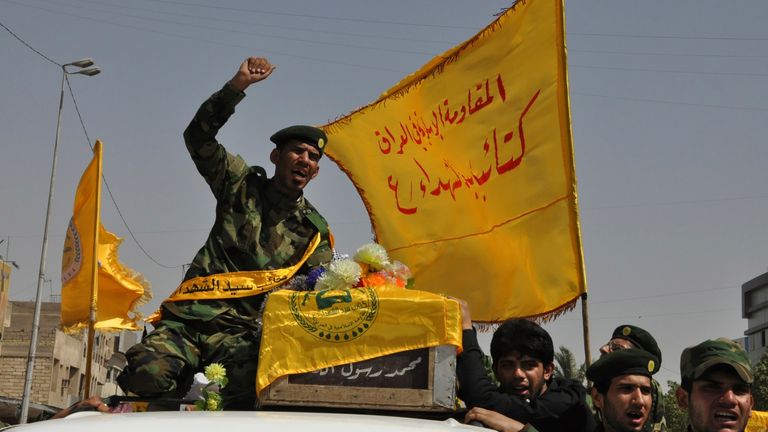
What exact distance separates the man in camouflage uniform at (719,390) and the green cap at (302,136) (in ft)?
7.04

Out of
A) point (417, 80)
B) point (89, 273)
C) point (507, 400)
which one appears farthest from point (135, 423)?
point (89, 273)

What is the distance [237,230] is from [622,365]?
1.91 meters

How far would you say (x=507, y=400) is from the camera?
428cm

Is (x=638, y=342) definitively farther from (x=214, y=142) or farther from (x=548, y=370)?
(x=214, y=142)

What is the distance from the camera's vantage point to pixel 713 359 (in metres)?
3.77

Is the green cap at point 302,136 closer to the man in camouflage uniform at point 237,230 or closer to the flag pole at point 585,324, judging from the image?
the man in camouflage uniform at point 237,230

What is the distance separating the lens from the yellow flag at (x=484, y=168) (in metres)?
8.22

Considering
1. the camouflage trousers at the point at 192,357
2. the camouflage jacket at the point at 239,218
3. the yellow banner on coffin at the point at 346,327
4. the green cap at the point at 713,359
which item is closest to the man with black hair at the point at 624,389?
the green cap at the point at 713,359

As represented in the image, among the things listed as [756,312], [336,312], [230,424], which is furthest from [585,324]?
[756,312]

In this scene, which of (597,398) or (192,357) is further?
(192,357)

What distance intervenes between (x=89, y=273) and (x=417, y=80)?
191 inches

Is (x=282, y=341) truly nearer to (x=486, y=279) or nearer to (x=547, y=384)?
(x=547, y=384)

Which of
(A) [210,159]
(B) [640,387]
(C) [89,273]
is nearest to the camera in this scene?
(B) [640,387]

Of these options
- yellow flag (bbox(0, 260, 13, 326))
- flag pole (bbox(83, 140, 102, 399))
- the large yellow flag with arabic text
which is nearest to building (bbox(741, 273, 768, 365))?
yellow flag (bbox(0, 260, 13, 326))
